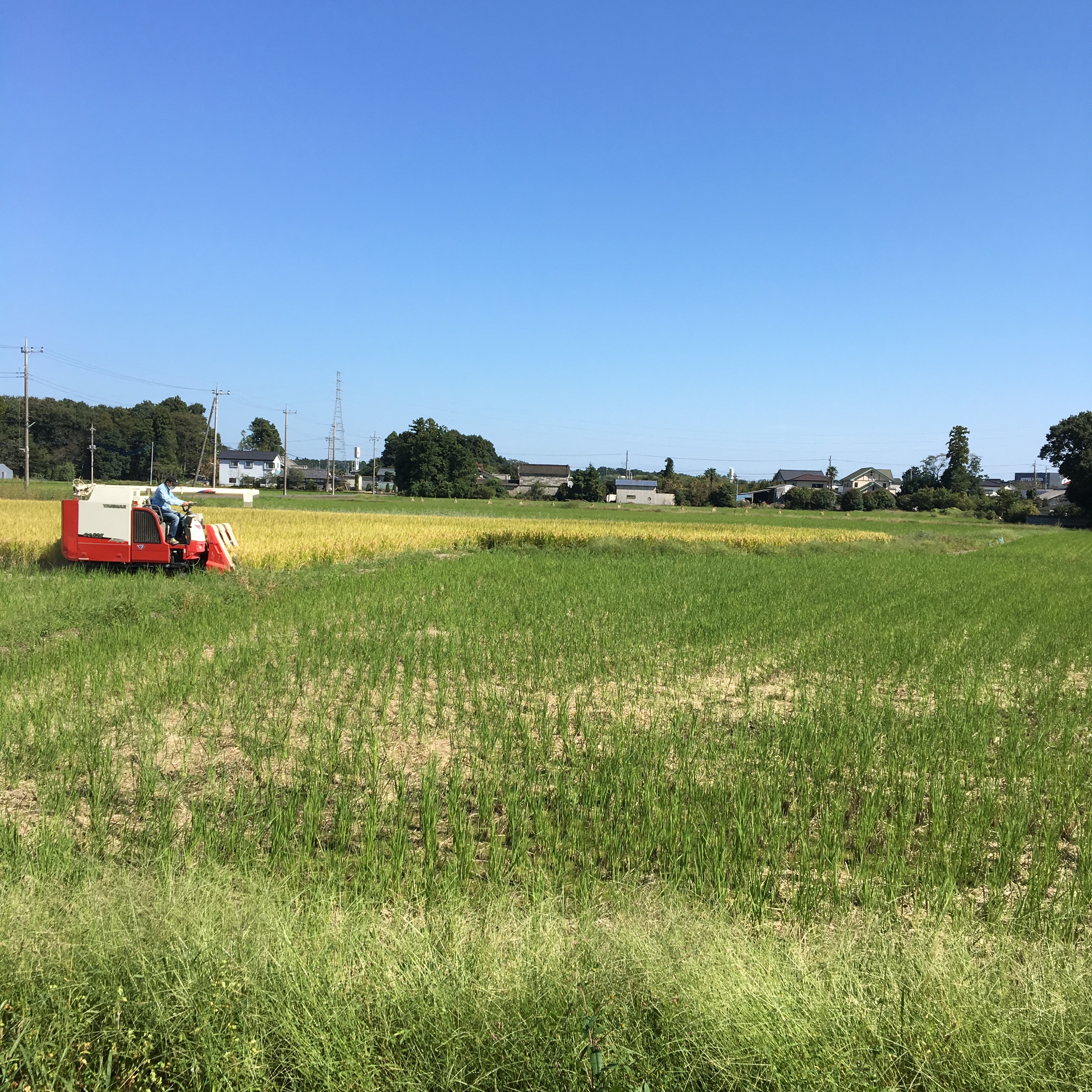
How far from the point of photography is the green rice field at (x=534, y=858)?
2574 millimetres

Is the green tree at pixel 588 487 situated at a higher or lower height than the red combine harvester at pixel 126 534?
higher

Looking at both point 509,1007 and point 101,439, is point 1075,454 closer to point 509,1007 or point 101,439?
point 509,1007

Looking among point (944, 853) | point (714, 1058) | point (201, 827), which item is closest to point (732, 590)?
point (944, 853)

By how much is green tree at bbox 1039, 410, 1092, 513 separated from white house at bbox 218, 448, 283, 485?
88856 millimetres

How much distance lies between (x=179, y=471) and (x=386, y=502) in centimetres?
3661

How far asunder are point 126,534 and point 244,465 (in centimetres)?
9557

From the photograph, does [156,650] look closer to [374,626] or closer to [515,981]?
[374,626]

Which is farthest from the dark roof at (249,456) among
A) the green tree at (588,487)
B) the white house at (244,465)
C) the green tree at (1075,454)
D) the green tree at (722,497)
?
the green tree at (1075,454)

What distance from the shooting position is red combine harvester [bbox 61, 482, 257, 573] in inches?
527

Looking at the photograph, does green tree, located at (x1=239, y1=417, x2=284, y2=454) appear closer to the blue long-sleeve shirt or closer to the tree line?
the tree line

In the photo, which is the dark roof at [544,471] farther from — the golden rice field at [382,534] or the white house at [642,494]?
the golden rice field at [382,534]

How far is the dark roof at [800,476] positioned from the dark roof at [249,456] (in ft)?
250

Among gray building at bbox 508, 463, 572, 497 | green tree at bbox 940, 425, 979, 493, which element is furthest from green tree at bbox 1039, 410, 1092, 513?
gray building at bbox 508, 463, 572, 497

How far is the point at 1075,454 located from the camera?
73562 mm
